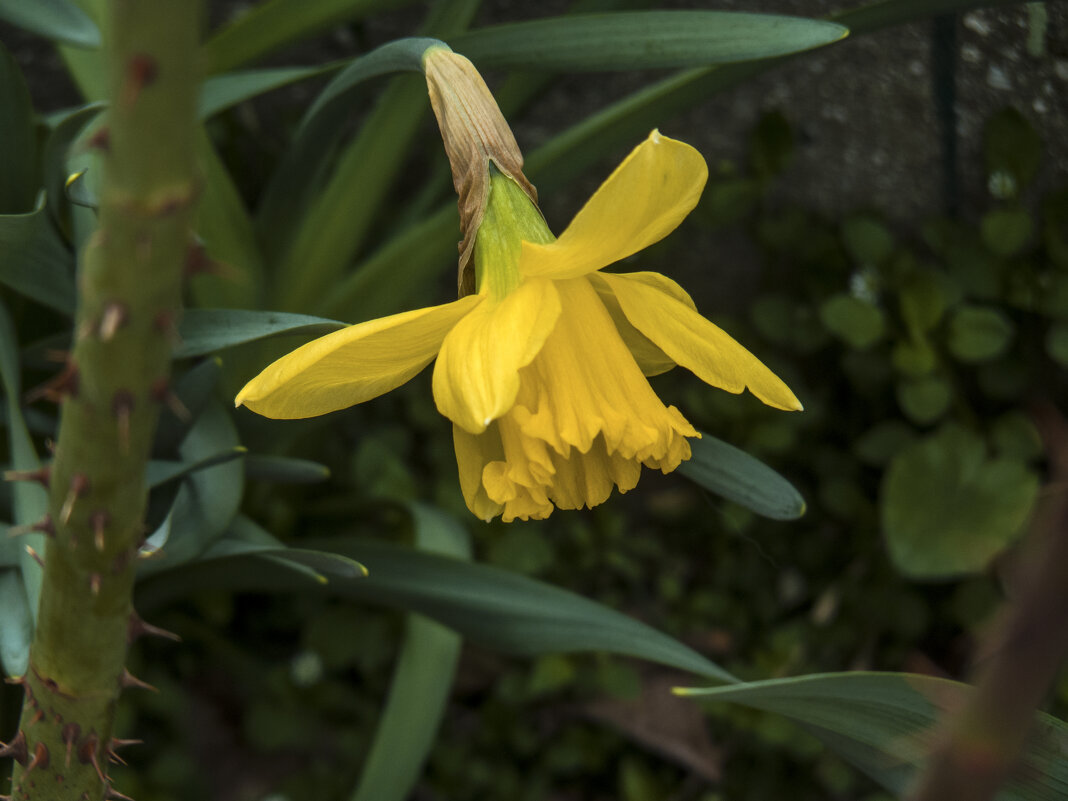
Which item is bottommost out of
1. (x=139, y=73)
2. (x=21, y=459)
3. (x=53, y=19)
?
(x=21, y=459)

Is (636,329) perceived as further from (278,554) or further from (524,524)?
(524,524)

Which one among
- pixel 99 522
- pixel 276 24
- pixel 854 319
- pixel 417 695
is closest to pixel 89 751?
pixel 99 522

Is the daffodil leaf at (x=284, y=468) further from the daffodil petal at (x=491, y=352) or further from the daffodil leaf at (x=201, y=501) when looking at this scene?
the daffodil petal at (x=491, y=352)

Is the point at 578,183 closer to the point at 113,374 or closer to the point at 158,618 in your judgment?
the point at 158,618

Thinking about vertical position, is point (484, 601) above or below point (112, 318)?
below

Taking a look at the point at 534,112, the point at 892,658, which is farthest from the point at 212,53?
the point at 892,658

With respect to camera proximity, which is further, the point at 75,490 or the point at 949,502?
the point at 949,502

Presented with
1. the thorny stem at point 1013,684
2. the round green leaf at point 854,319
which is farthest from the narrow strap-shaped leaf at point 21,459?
the round green leaf at point 854,319
